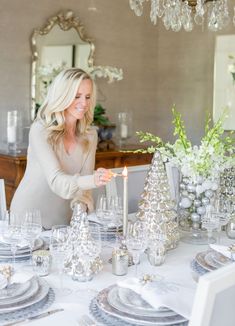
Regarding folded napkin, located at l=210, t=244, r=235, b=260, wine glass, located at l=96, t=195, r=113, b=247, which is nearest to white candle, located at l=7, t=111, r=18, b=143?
wine glass, located at l=96, t=195, r=113, b=247

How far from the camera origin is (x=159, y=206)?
1918 millimetres

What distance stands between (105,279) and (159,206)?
18.2 inches

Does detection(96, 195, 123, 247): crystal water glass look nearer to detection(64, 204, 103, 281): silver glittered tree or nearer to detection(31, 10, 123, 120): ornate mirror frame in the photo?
detection(64, 204, 103, 281): silver glittered tree

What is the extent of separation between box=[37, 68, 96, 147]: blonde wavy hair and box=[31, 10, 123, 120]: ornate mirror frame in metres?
1.70

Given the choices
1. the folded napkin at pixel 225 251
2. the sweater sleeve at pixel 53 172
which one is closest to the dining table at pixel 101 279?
the folded napkin at pixel 225 251

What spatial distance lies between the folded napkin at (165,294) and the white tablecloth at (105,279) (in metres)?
0.13

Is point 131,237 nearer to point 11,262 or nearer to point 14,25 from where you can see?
point 11,262

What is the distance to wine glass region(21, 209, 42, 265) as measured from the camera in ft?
5.60

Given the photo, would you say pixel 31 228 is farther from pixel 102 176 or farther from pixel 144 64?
pixel 144 64

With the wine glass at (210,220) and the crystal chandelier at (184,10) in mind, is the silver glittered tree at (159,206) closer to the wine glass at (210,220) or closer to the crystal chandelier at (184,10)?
the wine glass at (210,220)

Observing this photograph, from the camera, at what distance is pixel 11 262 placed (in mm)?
1697

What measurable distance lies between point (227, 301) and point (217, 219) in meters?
0.92

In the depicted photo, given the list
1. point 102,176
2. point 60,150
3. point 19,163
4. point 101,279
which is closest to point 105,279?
point 101,279

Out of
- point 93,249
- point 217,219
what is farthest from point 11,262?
point 217,219
